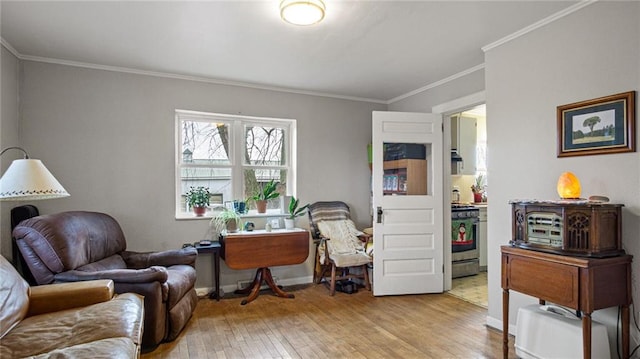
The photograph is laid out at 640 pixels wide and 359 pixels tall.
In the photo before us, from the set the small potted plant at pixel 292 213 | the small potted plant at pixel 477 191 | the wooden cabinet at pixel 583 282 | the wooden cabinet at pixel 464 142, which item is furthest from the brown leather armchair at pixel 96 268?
the small potted plant at pixel 477 191

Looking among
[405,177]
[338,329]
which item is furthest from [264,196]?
[338,329]

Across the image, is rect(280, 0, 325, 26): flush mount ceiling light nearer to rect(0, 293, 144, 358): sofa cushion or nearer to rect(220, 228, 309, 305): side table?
rect(0, 293, 144, 358): sofa cushion

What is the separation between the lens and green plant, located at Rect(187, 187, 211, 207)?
3744mm

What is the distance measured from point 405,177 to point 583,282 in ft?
6.80

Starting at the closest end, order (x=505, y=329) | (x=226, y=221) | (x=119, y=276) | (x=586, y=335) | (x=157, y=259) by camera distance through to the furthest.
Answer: (x=586, y=335)
(x=505, y=329)
(x=119, y=276)
(x=157, y=259)
(x=226, y=221)

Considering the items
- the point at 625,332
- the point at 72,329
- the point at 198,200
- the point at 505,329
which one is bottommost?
the point at 505,329

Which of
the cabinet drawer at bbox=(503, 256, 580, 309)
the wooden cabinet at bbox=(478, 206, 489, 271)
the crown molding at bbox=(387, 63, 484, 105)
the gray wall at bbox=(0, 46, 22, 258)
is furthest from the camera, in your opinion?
the wooden cabinet at bbox=(478, 206, 489, 271)

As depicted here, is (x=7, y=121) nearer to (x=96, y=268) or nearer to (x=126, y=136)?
(x=126, y=136)

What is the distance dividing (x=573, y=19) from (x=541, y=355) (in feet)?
7.10

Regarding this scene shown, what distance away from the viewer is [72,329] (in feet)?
5.68

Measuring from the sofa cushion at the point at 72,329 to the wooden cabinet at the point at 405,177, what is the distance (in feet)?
8.52

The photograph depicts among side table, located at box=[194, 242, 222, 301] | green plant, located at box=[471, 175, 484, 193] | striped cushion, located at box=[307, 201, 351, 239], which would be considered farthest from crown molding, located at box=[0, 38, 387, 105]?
green plant, located at box=[471, 175, 484, 193]

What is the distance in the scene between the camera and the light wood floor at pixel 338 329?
243cm

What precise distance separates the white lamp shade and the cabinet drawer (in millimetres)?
2999
